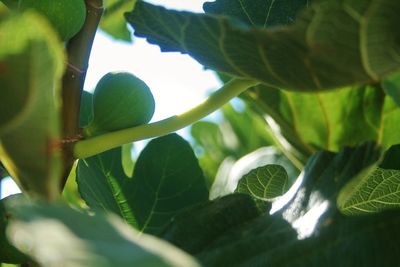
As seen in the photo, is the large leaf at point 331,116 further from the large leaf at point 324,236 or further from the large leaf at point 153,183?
the large leaf at point 324,236

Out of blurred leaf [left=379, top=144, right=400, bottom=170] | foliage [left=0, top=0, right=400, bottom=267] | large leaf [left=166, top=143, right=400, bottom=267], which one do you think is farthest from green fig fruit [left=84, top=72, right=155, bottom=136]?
blurred leaf [left=379, top=144, right=400, bottom=170]

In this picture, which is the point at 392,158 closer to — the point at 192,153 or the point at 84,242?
the point at 192,153

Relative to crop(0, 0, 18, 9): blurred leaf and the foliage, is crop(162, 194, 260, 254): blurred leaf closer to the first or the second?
the foliage

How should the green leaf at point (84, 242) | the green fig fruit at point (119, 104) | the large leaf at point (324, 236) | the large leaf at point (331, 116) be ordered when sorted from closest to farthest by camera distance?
the green leaf at point (84, 242), the large leaf at point (324, 236), the green fig fruit at point (119, 104), the large leaf at point (331, 116)

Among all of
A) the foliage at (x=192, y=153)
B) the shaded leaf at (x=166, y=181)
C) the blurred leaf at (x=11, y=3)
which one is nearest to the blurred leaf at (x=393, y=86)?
the foliage at (x=192, y=153)

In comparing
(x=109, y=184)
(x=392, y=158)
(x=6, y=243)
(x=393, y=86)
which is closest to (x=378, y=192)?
(x=392, y=158)

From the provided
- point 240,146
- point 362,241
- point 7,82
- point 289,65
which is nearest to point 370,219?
point 362,241
